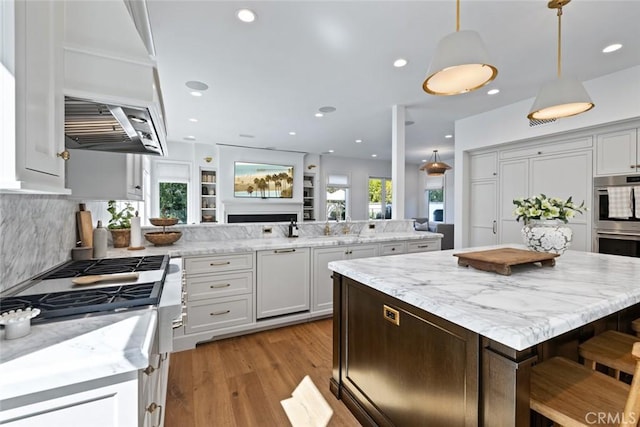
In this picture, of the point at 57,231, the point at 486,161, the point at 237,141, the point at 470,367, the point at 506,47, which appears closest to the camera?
the point at 470,367

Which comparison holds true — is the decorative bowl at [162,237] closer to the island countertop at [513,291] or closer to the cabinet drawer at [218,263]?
the cabinet drawer at [218,263]

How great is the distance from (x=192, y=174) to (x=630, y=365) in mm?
7793

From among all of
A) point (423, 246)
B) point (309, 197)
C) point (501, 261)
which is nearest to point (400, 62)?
point (423, 246)

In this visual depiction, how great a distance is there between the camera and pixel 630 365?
1162 millimetres

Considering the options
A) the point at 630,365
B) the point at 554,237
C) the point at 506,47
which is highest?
the point at 506,47

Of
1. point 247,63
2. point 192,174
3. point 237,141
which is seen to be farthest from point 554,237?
point 192,174

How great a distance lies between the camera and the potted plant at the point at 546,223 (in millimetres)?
1788

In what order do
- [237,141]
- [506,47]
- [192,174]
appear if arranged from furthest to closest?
[192,174] → [237,141] → [506,47]

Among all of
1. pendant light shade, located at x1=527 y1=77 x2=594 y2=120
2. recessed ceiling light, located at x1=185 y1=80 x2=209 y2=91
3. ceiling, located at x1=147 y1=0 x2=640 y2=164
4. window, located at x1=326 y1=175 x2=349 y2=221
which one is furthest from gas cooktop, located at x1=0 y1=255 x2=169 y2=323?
window, located at x1=326 y1=175 x2=349 y2=221

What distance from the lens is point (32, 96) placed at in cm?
84

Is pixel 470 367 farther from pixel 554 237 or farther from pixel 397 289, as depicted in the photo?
pixel 554 237

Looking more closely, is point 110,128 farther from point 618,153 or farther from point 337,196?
point 337,196

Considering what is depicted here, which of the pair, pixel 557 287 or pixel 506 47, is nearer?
pixel 557 287

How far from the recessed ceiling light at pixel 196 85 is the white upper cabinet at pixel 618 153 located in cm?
498
